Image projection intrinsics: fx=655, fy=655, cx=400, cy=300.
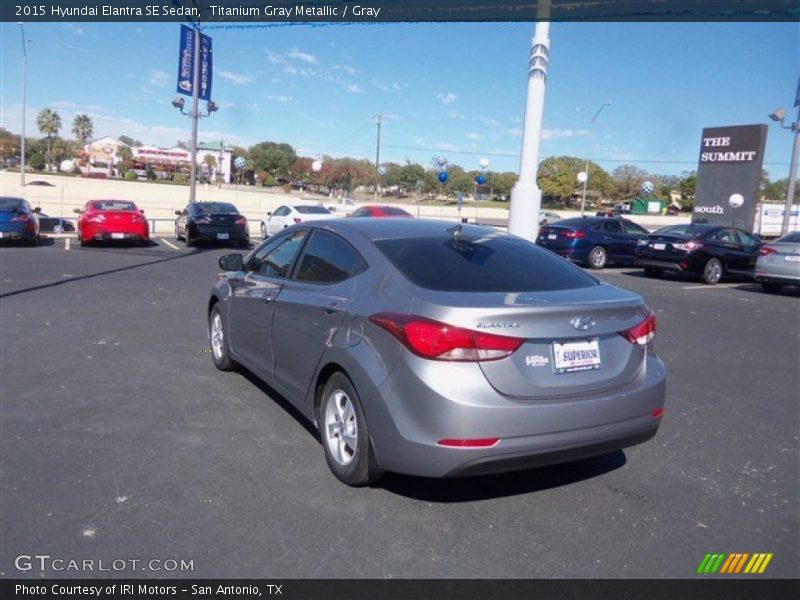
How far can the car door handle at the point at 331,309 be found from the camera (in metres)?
4.04

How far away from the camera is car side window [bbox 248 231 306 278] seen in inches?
198

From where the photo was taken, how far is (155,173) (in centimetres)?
10125

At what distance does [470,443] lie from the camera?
10.8 feet

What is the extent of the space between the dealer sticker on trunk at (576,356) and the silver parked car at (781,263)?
12.8 m

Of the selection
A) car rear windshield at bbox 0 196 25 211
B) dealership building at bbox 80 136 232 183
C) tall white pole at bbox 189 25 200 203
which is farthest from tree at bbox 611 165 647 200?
car rear windshield at bbox 0 196 25 211

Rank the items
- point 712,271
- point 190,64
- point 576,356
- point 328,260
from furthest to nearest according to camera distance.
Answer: point 190,64, point 712,271, point 328,260, point 576,356

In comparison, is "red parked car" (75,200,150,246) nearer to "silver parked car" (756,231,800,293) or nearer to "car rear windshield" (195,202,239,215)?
"car rear windshield" (195,202,239,215)

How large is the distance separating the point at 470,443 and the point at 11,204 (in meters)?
18.4

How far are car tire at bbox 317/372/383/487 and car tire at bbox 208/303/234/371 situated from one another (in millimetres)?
2150

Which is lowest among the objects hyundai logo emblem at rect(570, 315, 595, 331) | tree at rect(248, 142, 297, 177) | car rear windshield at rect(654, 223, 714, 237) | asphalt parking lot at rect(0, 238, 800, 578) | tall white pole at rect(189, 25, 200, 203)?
asphalt parking lot at rect(0, 238, 800, 578)

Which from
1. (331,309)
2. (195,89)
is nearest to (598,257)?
(331,309)

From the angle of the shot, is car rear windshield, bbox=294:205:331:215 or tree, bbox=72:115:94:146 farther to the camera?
tree, bbox=72:115:94:146

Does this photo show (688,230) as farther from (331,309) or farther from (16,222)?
(16,222)

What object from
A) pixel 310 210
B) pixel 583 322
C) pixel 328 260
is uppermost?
pixel 310 210
